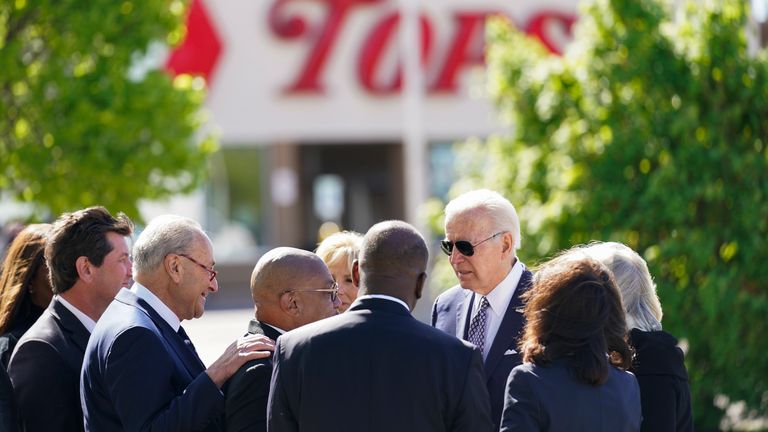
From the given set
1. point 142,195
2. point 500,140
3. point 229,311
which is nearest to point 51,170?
point 142,195

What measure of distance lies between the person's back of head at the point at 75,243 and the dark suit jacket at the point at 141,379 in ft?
1.48

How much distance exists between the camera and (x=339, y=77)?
92.6 ft

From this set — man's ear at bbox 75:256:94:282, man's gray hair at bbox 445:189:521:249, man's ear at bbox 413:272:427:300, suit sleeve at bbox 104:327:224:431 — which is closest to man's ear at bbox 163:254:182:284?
suit sleeve at bbox 104:327:224:431

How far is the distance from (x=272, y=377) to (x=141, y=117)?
29.6 feet

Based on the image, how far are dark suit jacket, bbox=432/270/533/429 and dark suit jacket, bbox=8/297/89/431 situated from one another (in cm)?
162

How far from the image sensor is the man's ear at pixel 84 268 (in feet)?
15.6

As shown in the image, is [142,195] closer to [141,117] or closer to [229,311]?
[141,117]

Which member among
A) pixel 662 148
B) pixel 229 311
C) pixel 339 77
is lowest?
pixel 229 311

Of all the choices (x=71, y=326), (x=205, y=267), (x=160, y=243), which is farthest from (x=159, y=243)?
(x=71, y=326)

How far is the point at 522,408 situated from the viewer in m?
3.81

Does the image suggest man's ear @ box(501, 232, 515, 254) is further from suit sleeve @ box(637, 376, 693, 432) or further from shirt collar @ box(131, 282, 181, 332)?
shirt collar @ box(131, 282, 181, 332)

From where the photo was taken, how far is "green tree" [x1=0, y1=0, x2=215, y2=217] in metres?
11.8

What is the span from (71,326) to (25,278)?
68 cm

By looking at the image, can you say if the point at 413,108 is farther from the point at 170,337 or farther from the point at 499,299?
the point at 170,337
